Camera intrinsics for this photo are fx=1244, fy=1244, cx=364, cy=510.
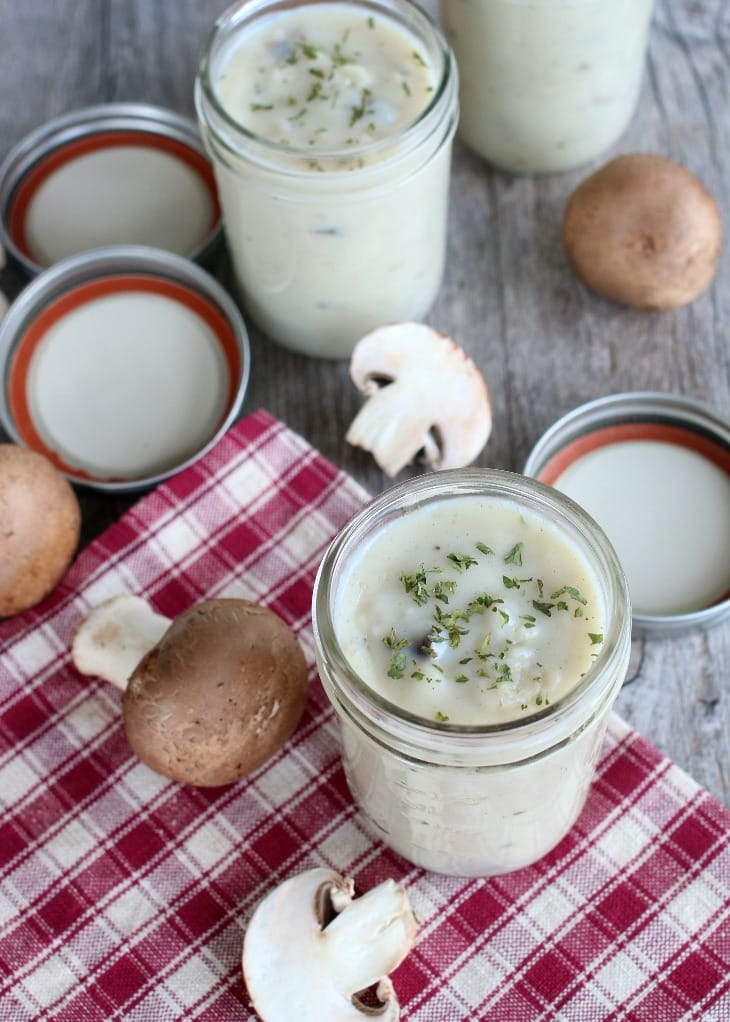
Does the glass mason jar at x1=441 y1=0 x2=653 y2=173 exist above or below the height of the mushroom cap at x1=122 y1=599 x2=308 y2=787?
above

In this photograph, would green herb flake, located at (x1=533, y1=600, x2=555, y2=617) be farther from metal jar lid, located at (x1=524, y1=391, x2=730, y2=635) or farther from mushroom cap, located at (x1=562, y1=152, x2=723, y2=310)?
mushroom cap, located at (x1=562, y1=152, x2=723, y2=310)

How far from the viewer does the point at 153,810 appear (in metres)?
1.42

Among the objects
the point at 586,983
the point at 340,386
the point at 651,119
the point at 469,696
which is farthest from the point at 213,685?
the point at 651,119

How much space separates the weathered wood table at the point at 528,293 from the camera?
1.57m

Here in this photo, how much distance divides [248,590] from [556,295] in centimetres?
68

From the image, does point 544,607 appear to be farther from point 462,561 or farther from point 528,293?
point 528,293

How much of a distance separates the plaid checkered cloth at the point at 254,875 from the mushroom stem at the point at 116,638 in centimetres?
6

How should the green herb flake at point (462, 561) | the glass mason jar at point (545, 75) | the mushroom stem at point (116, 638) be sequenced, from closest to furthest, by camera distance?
the green herb flake at point (462, 561)
the mushroom stem at point (116, 638)
the glass mason jar at point (545, 75)

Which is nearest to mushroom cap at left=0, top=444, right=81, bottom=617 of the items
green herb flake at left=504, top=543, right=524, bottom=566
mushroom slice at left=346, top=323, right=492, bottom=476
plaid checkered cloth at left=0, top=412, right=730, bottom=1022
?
plaid checkered cloth at left=0, top=412, right=730, bottom=1022

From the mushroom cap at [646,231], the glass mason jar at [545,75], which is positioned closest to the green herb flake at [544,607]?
the mushroom cap at [646,231]

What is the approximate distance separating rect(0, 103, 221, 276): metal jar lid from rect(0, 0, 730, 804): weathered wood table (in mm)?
73

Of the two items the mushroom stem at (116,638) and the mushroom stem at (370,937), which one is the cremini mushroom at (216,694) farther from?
the mushroom stem at (370,937)

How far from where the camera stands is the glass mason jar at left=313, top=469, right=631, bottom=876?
108 cm

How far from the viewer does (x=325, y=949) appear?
1266mm
